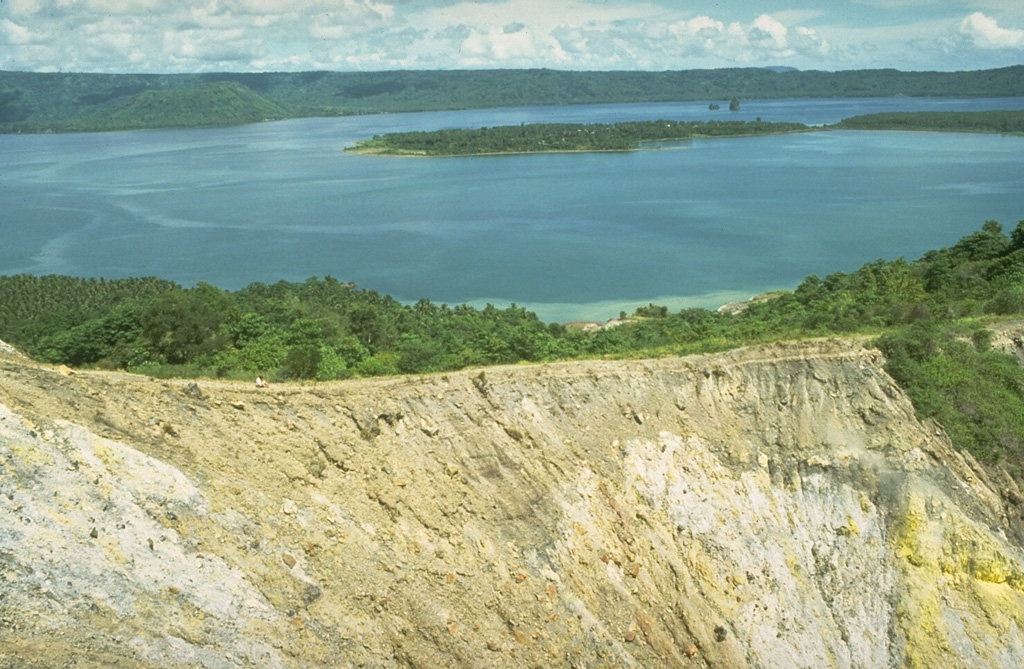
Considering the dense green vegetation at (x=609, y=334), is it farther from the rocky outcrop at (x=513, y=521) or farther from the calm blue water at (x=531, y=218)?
the calm blue water at (x=531, y=218)

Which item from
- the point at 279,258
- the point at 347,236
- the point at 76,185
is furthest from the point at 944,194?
the point at 76,185

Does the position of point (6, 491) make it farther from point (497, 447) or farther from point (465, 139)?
point (465, 139)

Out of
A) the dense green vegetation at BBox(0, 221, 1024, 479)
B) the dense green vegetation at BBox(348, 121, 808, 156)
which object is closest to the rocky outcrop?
the dense green vegetation at BBox(0, 221, 1024, 479)

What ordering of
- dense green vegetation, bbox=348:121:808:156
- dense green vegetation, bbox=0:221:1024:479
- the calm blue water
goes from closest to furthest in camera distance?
dense green vegetation, bbox=0:221:1024:479 < the calm blue water < dense green vegetation, bbox=348:121:808:156

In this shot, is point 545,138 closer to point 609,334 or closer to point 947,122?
point 947,122

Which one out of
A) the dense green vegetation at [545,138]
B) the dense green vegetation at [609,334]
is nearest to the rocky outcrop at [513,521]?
the dense green vegetation at [609,334]

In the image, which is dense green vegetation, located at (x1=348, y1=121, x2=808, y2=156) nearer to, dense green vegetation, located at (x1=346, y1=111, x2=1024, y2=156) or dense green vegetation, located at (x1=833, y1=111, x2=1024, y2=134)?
dense green vegetation, located at (x1=346, y1=111, x2=1024, y2=156)
